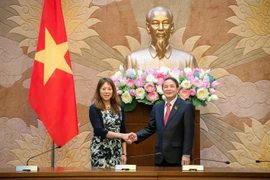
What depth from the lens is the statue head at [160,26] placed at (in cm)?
575

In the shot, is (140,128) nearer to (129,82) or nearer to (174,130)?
(129,82)

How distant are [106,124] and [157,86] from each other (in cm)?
96

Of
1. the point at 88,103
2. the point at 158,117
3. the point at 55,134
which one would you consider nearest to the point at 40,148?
the point at 88,103

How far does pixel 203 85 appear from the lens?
5.18 metres

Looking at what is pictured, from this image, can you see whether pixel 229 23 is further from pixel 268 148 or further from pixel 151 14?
pixel 268 148

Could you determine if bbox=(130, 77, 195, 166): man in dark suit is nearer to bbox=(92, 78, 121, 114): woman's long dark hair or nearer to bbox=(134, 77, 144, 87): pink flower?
bbox=(92, 78, 121, 114): woman's long dark hair

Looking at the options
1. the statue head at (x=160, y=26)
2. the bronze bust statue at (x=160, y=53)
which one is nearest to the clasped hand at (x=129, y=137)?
the bronze bust statue at (x=160, y=53)

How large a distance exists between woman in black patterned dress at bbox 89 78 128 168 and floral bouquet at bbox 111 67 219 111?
752 millimetres

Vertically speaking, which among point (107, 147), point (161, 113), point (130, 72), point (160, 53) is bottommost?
point (107, 147)

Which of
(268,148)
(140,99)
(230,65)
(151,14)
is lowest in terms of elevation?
(268,148)

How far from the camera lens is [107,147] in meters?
4.36

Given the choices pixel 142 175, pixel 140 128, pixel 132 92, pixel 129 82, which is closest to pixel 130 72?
pixel 129 82

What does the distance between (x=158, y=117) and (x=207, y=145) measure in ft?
6.82

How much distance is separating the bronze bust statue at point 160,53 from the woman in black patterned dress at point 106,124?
56.8 inches
